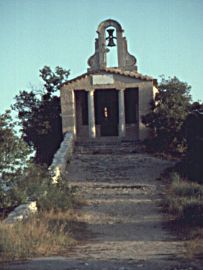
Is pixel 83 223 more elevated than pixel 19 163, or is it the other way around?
pixel 19 163

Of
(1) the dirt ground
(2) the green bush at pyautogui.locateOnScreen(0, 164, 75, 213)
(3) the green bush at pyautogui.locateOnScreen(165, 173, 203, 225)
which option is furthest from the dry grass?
(3) the green bush at pyautogui.locateOnScreen(165, 173, 203, 225)

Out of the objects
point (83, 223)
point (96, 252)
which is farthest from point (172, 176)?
point (96, 252)

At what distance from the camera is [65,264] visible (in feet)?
33.7

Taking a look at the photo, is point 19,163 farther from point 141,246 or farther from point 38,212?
point 141,246

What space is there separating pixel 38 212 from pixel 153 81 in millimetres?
18681

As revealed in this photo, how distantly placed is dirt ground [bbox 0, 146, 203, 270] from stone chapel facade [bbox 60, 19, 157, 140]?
4.69 meters

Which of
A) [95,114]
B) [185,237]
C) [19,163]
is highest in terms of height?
[95,114]

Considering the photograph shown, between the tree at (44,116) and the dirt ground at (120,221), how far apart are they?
425 cm

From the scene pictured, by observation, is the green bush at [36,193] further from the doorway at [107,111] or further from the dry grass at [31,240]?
the doorway at [107,111]

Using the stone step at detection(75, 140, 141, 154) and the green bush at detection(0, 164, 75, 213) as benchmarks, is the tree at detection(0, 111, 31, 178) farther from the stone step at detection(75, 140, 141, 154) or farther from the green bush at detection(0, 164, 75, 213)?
the stone step at detection(75, 140, 141, 154)

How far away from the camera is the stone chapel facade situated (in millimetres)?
34062

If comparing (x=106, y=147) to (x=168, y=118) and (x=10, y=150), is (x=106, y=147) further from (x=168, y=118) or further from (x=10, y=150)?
(x=10, y=150)

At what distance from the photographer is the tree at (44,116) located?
34000 mm

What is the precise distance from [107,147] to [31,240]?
Result: 20.1m
